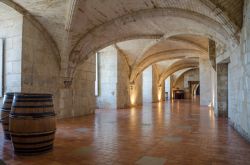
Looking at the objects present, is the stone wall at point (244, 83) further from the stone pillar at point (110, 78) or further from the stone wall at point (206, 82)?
the stone wall at point (206, 82)

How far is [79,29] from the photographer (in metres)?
6.61

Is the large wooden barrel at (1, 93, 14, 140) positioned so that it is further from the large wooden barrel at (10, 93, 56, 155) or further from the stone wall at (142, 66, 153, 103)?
the stone wall at (142, 66, 153, 103)

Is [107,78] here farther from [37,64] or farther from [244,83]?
[244,83]

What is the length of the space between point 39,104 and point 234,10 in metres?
3.93

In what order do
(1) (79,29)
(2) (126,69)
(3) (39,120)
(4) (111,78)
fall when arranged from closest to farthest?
(3) (39,120) < (1) (79,29) < (4) (111,78) < (2) (126,69)

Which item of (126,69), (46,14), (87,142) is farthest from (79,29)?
(126,69)

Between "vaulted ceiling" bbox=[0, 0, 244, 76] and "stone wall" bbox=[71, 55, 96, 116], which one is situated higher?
"vaulted ceiling" bbox=[0, 0, 244, 76]

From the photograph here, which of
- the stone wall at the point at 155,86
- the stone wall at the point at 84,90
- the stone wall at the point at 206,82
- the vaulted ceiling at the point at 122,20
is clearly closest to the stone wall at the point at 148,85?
the stone wall at the point at 155,86

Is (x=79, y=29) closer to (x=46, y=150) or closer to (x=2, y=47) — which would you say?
(x=2, y=47)

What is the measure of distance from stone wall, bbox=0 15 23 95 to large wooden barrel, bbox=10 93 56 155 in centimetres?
308

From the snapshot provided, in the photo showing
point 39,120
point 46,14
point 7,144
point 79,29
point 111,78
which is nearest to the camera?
point 39,120

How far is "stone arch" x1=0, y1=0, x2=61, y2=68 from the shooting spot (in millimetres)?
5433

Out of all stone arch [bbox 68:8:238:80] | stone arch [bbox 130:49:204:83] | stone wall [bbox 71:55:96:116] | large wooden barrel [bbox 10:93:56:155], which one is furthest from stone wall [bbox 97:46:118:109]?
large wooden barrel [bbox 10:93:56:155]

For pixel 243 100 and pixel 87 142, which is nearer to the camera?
pixel 87 142
